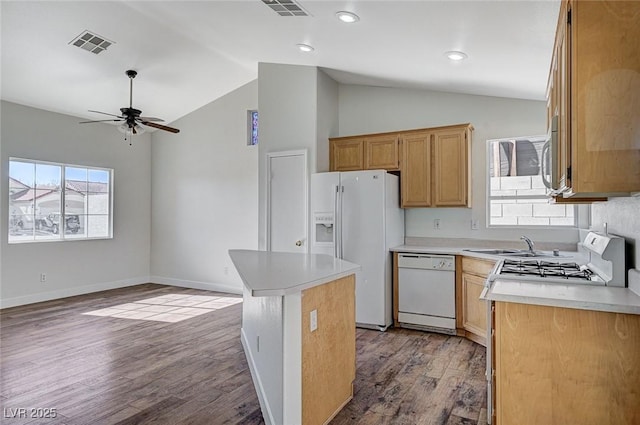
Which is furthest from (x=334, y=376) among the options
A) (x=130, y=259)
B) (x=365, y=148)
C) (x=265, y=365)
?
(x=130, y=259)

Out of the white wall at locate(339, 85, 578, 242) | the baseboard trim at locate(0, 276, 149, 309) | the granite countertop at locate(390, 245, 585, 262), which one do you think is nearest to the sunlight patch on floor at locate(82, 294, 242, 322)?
the baseboard trim at locate(0, 276, 149, 309)

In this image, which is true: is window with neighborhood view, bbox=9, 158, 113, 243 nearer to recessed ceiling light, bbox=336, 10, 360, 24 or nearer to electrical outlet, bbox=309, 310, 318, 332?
recessed ceiling light, bbox=336, 10, 360, 24

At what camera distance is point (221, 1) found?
3398mm

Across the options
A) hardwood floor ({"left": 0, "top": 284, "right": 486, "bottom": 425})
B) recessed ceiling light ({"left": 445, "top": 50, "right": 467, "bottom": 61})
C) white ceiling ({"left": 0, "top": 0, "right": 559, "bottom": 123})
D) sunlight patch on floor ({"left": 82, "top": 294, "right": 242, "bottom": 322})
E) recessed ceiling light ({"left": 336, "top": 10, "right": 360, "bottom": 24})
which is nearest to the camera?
hardwood floor ({"left": 0, "top": 284, "right": 486, "bottom": 425})

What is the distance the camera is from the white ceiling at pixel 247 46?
2.73 m

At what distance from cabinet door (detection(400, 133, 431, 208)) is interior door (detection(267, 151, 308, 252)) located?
1.23 metres

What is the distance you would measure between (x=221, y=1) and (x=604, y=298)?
3.57 meters

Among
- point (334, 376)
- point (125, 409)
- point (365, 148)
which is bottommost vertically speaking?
point (125, 409)

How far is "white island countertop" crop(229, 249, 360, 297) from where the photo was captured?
73.9 inches

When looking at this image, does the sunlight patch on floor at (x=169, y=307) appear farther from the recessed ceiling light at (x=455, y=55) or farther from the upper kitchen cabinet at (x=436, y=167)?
the recessed ceiling light at (x=455, y=55)

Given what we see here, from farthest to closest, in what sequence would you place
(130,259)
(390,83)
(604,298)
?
1. (130,259)
2. (390,83)
3. (604,298)

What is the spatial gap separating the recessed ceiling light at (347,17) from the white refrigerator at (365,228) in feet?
5.41

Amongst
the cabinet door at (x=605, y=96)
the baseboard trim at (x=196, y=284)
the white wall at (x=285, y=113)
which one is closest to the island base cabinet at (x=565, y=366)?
the cabinet door at (x=605, y=96)

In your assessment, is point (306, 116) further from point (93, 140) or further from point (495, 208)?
point (93, 140)
